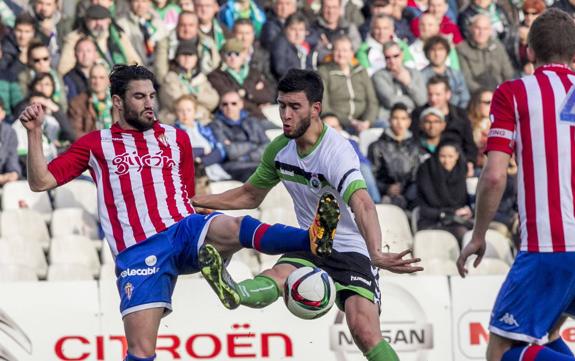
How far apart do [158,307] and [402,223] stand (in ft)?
14.2

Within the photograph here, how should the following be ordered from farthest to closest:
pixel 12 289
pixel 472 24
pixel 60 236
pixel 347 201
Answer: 1. pixel 472 24
2. pixel 60 236
3. pixel 12 289
4. pixel 347 201

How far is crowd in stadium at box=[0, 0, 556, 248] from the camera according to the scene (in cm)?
1293

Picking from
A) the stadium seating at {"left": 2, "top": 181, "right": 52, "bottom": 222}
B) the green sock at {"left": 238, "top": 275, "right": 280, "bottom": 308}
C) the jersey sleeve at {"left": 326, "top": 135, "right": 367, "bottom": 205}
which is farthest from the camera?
the stadium seating at {"left": 2, "top": 181, "right": 52, "bottom": 222}

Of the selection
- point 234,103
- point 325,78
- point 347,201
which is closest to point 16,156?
point 234,103

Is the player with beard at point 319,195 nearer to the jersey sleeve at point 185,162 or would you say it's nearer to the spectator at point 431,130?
the jersey sleeve at point 185,162

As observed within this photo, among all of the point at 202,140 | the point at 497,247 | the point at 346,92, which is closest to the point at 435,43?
the point at 346,92

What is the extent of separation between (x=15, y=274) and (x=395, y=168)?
12.6 feet

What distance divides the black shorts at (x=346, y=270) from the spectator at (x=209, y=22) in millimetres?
6093

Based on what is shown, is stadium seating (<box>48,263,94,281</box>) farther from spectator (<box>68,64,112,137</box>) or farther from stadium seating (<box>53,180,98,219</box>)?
spectator (<box>68,64,112,137</box>)

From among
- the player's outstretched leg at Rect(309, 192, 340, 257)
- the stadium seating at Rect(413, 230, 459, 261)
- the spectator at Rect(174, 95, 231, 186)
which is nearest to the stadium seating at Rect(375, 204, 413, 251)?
the stadium seating at Rect(413, 230, 459, 261)

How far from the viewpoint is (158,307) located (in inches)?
327

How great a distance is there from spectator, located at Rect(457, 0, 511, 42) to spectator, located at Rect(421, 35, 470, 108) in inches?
26.7

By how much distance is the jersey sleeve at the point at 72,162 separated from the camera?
27.4ft

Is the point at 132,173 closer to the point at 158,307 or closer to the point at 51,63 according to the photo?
the point at 158,307
